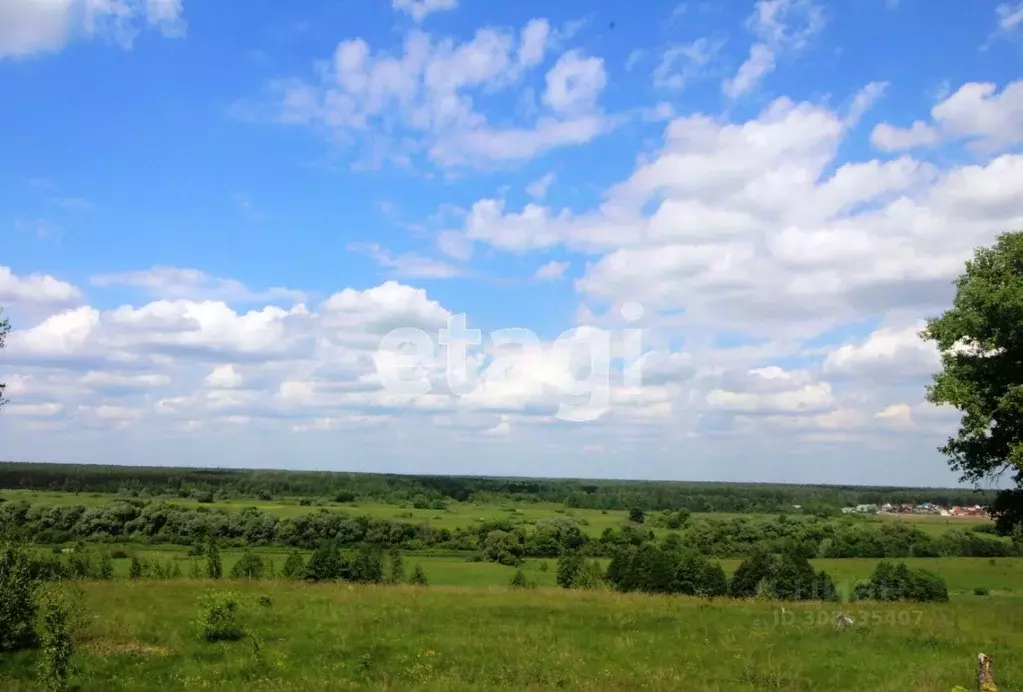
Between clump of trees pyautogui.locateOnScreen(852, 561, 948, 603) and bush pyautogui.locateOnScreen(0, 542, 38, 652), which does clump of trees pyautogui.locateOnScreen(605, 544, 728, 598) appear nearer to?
clump of trees pyautogui.locateOnScreen(852, 561, 948, 603)

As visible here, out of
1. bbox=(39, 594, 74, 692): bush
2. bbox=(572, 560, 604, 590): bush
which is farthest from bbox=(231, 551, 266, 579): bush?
bbox=(39, 594, 74, 692): bush

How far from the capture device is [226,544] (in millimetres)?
100375

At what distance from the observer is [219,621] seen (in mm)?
19672

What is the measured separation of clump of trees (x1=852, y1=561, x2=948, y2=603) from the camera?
4225 centimetres

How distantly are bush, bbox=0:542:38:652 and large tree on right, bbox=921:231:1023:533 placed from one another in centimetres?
2725

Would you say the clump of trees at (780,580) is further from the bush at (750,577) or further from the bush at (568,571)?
the bush at (568,571)

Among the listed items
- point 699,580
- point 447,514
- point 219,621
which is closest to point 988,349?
point 219,621

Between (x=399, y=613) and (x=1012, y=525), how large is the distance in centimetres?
2427

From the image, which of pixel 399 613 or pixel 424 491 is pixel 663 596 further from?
pixel 424 491

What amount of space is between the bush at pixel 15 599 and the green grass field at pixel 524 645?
85cm

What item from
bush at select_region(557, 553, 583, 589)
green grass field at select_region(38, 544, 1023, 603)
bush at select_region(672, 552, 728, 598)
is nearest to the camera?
bush at select_region(672, 552, 728, 598)

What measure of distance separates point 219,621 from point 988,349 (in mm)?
25335

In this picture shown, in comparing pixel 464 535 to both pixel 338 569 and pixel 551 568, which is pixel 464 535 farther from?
pixel 338 569

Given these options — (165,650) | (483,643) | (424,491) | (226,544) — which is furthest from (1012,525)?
(424,491)
